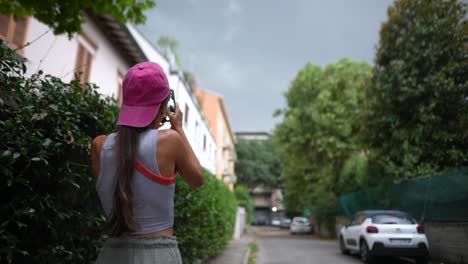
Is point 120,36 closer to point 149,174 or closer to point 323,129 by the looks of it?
point 149,174

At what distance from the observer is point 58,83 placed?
127 inches

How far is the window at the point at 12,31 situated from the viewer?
736 centimetres

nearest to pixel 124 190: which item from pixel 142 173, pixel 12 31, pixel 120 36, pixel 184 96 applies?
pixel 142 173

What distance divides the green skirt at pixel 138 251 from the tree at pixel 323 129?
23.4 metres

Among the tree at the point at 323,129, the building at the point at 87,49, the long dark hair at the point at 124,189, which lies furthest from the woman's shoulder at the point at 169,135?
the tree at the point at 323,129

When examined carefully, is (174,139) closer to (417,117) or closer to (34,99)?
(34,99)

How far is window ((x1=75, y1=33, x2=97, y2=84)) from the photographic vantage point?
1005cm

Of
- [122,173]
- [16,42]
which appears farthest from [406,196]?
[122,173]

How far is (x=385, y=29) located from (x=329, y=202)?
1590 centimetres

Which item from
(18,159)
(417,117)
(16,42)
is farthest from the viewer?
(417,117)

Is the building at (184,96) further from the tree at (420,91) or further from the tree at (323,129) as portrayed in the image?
the tree at (323,129)

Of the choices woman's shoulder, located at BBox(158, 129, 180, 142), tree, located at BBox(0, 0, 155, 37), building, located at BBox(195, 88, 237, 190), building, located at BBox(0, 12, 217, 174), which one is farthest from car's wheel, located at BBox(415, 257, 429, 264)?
building, located at BBox(195, 88, 237, 190)

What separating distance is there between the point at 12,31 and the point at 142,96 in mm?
7412

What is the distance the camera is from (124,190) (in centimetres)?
164
